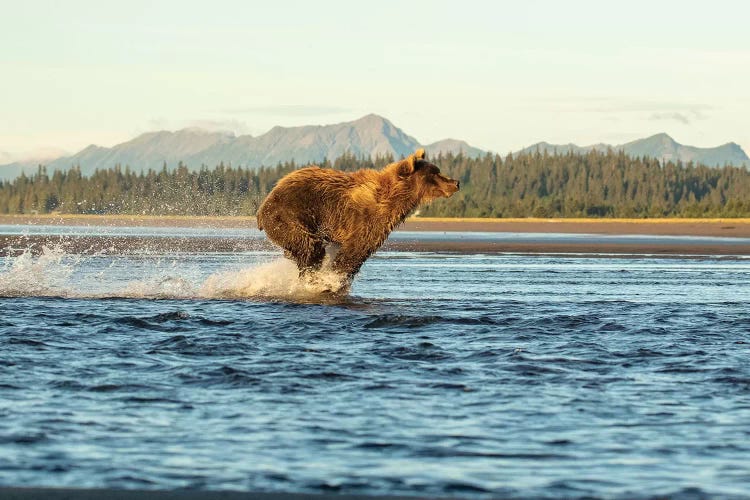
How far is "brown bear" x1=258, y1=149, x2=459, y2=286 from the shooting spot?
18375 millimetres

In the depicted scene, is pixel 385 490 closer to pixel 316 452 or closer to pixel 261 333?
pixel 316 452

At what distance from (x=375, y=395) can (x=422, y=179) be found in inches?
371

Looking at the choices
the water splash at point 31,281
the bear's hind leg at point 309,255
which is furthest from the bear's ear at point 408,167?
the water splash at point 31,281

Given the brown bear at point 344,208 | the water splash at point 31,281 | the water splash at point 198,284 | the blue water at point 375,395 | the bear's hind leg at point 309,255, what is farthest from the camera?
the water splash at point 31,281

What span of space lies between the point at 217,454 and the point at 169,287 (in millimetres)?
13477

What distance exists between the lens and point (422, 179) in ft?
61.1

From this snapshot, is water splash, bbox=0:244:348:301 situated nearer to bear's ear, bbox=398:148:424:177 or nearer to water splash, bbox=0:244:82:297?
water splash, bbox=0:244:82:297

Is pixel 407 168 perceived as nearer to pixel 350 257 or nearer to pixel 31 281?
pixel 350 257

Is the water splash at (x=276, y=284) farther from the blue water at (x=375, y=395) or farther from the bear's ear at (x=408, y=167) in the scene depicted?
the bear's ear at (x=408, y=167)

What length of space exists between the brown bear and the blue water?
2.86 ft

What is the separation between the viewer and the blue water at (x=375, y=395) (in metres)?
6.91

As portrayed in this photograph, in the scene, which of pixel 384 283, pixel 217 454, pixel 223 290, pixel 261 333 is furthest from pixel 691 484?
pixel 384 283

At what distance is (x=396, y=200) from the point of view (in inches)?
728

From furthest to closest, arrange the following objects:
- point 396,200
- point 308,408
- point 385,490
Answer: point 396,200
point 308,408
point 385,490
